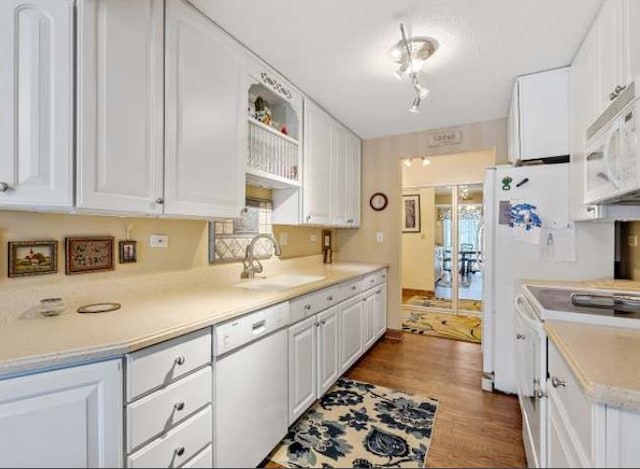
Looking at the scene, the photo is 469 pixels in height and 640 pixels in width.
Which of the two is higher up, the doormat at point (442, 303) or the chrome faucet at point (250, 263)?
the chrome faucet at point (250, 263)

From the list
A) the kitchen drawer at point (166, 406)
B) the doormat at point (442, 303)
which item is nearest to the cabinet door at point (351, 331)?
the kitchen drawer at point (166, 406)

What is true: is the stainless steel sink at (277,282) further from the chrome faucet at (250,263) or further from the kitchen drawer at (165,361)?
the kitchen drawer at (165,361)

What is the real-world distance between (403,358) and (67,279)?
2653 mm

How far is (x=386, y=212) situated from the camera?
360cm

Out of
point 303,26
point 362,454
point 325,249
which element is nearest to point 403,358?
point 325,249

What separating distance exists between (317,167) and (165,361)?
79.1 inches

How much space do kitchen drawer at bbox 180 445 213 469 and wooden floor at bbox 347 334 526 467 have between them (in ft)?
3.37

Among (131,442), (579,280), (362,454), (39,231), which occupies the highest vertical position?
(39,231)

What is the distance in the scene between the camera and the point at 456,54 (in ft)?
6.31

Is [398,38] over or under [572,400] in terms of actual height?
over

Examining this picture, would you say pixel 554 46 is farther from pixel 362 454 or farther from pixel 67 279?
pixel 67 279

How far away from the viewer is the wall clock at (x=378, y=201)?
3.61 metres

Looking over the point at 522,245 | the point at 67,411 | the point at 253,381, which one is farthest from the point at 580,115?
the point at 67,411

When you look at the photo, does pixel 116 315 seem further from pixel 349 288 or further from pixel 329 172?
pixel 329 172
